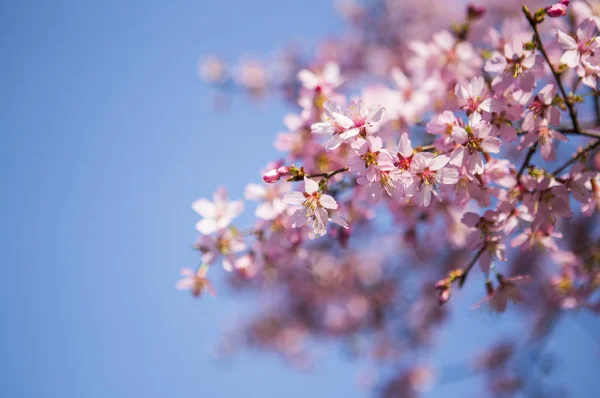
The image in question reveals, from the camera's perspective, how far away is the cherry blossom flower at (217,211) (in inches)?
74.8

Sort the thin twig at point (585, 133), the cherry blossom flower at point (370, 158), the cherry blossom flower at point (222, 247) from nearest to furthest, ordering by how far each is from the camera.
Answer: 1. the cherry blossom flower at point (370, 158)
2. the thin twig at point (585, 133)
3. the cherry blossom flower at point (222, 247)

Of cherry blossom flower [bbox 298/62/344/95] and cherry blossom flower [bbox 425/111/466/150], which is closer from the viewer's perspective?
cherry blossom flower [bbox 425/111/466/150]

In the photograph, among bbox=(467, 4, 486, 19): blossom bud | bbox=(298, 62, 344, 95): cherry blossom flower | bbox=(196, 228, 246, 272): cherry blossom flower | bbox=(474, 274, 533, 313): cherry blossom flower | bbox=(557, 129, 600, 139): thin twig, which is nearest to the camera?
bbox=(557, 129, 600, 139): thin twig

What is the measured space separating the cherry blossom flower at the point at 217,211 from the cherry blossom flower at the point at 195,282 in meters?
0.26

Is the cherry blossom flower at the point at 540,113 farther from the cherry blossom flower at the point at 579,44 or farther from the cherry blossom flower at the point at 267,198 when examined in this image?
the cherry blossom flower at the point at 267,198

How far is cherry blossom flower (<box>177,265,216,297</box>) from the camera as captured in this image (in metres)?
2.02

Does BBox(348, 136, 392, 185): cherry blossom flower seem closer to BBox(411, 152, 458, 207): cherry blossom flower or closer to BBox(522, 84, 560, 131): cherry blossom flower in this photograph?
BBox(411, 152, 458, 207): cherry blossom flower

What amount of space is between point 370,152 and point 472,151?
1.38 ft

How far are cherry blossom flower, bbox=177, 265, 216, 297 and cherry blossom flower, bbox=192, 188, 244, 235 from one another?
0.26 metres

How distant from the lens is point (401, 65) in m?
5.36

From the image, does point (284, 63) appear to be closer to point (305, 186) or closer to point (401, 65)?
point (401, 65)

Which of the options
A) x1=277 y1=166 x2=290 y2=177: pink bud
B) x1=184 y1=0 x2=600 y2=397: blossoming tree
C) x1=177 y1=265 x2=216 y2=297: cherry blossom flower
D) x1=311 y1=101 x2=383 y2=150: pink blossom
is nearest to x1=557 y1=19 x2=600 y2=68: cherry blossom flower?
x1=184 y1=0 x2=600 y2=397: blossoming tree

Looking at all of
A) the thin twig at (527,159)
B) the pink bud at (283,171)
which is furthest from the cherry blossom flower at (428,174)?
the pink bud at (283,171)

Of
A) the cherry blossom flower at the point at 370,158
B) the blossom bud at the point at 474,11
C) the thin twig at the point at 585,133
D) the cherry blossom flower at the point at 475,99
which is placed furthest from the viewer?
the blossom bud at the point at 474,11
